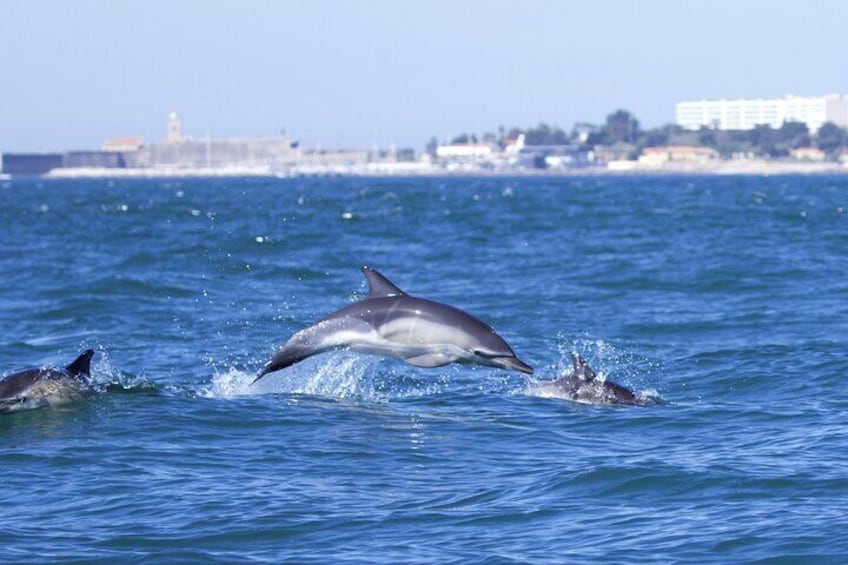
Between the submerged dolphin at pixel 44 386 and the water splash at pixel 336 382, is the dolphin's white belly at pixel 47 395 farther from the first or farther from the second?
the water splash at pixel 336 382

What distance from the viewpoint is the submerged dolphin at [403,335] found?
42.6ft

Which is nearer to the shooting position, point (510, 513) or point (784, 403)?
point (510, 513)

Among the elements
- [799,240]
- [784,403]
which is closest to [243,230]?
[799,240]

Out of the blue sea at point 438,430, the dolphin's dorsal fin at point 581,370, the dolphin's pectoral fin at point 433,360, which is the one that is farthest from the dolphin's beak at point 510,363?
the dolphin's dorsal fin at point 581,370

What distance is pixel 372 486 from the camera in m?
11.4

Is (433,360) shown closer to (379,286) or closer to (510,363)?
(510,363)

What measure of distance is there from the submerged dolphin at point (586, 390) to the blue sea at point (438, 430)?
0.81 feet

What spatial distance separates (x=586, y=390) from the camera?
1507 centimetres

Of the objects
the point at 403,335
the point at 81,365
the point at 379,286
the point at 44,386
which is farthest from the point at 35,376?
the point at 403,335

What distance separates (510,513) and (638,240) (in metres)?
34.3

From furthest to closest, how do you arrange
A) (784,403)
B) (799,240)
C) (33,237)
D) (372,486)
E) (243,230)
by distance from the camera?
1. (243,230)
2. (33,237)
3. (799,240)
4. (784,403)
5. (372,486)

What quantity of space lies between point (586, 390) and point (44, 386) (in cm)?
509

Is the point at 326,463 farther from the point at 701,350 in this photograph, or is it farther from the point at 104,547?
the point at 701,350

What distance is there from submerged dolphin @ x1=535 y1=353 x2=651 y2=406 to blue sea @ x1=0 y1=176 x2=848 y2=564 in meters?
0.25
